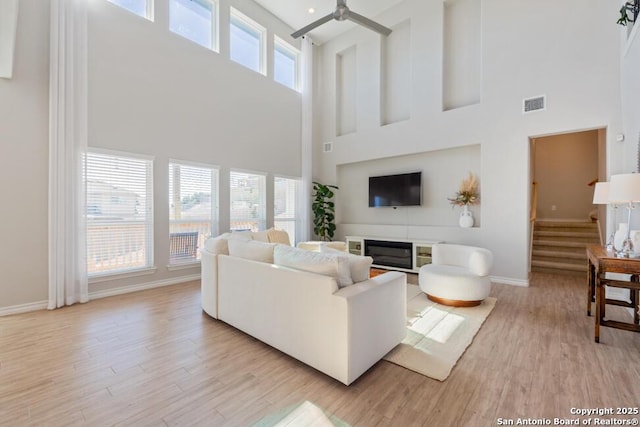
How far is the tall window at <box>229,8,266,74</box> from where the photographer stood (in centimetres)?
555

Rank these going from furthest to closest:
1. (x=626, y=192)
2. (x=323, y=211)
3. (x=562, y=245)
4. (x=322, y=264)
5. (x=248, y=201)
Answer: (x=323, y=211) → (x=248, y=201) → (x=562, y=245) → (x=626, y=192) → (x=322, y=264)

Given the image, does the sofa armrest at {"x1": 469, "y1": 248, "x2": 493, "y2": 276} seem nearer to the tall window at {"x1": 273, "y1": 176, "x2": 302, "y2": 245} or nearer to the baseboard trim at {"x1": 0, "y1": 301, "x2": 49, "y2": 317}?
the tall window at {"x1": 273, "y1": 176, "x2": 302, "y2": 245}

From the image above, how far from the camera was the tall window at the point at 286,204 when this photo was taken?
21.1 feet

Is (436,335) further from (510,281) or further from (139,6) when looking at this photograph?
(139,6)

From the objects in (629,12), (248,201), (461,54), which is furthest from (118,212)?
(629,12)

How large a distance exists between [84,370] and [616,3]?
717cm

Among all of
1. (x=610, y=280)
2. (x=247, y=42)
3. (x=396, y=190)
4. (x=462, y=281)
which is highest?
(x=247, y=42)

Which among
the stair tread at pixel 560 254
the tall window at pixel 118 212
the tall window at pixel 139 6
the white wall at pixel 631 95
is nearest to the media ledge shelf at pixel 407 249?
the stair tread at pixel 560 254

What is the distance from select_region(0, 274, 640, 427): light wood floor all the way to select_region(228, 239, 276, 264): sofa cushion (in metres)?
0.76

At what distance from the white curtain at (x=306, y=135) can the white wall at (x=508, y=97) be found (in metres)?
1.44

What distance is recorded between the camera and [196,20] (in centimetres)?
500

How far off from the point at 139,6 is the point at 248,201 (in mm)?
3547

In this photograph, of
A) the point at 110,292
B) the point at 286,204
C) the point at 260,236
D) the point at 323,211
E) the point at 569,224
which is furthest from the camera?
the point at 323,211

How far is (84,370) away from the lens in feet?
6.88
